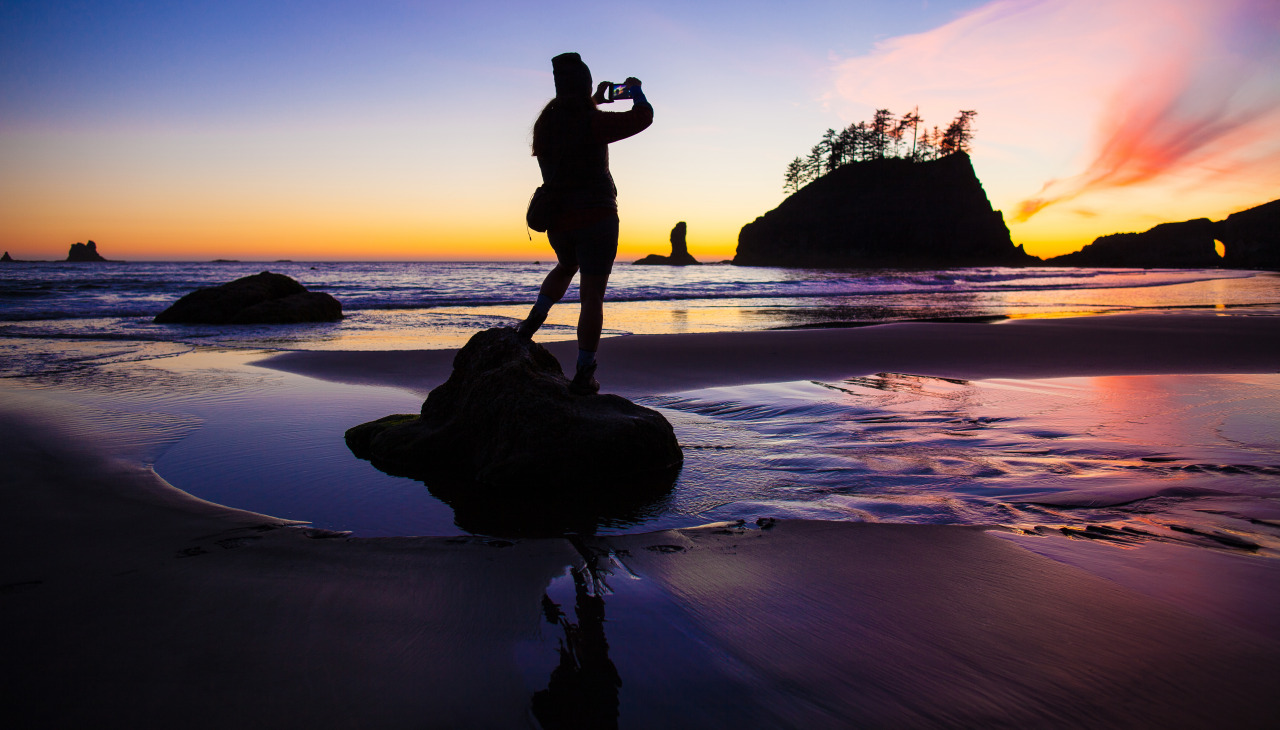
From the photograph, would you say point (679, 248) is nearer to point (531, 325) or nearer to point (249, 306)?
point (249, 306)

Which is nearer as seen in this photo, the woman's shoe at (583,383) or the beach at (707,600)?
the beach at (707,600)

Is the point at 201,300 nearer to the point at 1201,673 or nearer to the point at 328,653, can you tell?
the point at 328,653

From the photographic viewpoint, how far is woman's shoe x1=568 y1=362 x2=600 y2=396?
3533mm

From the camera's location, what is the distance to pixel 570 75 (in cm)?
348

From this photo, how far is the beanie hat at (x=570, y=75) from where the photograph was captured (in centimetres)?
348

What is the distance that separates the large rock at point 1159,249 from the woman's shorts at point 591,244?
75.8 metres

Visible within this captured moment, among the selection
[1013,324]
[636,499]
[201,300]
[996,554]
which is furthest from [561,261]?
[201,300]

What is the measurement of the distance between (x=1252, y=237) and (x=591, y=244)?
3294 inches

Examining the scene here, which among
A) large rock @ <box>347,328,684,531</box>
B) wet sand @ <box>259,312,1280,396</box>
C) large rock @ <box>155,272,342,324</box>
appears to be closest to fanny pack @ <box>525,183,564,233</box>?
large rock @ <box>347,328,684,531</box>

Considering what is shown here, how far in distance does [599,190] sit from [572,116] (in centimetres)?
43

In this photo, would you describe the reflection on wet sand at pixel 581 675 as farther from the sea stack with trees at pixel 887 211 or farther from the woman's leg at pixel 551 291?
the sea stack with trees at pixel 887 211

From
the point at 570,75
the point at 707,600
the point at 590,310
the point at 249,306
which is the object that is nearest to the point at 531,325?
the point at 590,310

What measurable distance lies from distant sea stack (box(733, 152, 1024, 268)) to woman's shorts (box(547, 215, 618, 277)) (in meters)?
70.5

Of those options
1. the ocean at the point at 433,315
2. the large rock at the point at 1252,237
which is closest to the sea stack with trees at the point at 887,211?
the large rock at the point at 1252,237
